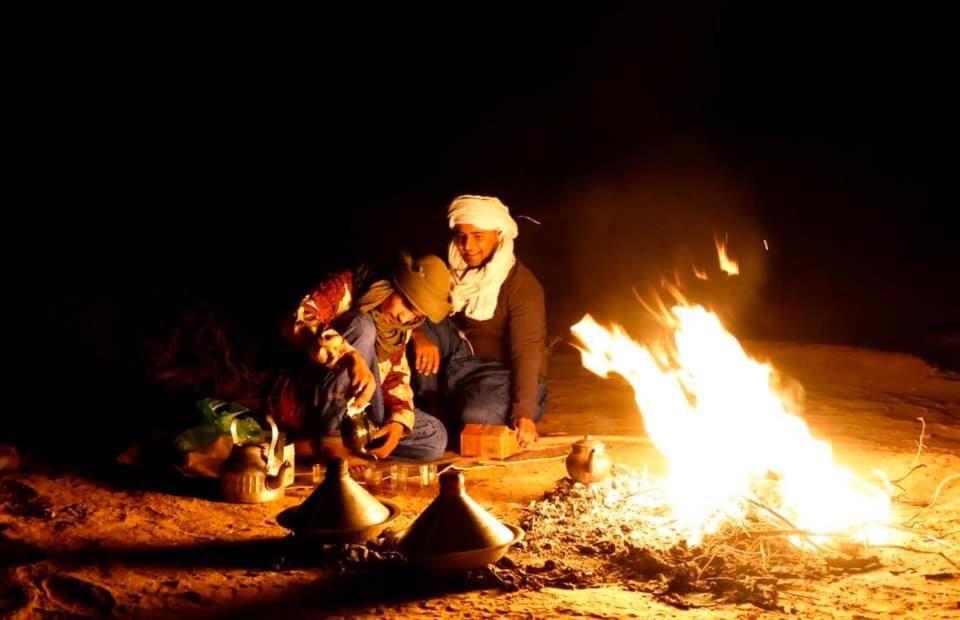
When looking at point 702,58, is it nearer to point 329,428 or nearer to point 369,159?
point 369,159

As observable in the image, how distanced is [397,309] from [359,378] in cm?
58

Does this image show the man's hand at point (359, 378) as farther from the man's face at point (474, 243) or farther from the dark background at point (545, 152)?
the dark background at point (545, 152)

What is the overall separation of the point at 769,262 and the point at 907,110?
623cm

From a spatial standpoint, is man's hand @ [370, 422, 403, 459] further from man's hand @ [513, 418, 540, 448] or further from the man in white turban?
man's hand @ [513, 418, 540, 448]

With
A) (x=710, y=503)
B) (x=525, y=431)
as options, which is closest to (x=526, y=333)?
(x=525, y=431)

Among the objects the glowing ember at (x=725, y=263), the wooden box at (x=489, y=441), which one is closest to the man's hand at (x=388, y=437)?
the wooden box at (x=489, y=441)

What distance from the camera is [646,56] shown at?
61.4 ft

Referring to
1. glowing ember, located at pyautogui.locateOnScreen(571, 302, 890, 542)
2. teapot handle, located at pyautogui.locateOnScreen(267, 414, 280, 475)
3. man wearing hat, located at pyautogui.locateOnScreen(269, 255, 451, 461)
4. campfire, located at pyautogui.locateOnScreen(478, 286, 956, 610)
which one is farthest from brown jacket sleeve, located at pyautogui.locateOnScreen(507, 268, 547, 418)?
teapot handle, located at pyautogui.locateOnScreen(267, 414, 280, 475)

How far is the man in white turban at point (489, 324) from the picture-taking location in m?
5.87

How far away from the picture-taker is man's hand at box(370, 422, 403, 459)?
5223 millimetres

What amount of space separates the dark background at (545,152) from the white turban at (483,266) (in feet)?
13.8

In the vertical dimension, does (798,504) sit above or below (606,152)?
below

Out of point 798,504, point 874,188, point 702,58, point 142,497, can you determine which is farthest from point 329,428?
point 702,58

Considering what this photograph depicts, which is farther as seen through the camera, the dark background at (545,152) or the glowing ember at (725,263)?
the dark background at (545,152)
